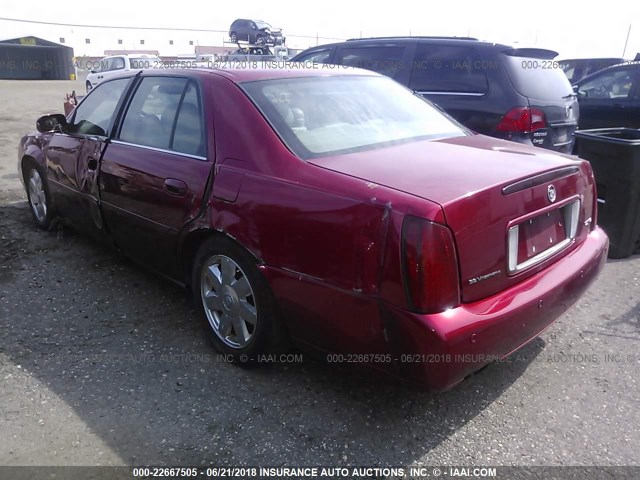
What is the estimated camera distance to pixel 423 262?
2.00m

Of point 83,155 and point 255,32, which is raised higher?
point 255,32

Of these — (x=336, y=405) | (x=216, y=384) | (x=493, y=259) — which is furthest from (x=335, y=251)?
(x=216, y=384)

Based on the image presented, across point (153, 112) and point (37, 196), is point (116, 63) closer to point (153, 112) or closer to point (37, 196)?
point (37, 196)

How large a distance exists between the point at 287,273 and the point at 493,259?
0.90m

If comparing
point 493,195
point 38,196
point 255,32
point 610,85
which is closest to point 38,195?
point 38,196

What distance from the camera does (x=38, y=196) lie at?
→ 16.3 ft

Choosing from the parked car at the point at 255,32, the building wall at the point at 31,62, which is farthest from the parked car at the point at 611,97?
the building wall at the point at 31,62

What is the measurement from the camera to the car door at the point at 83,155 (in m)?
3.84

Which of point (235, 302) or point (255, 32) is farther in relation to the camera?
point (255, 32)

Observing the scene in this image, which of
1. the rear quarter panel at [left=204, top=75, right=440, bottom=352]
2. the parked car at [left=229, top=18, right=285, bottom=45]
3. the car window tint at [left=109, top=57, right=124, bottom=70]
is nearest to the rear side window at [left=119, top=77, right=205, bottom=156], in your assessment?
the rear quarter panel at [left=204, top=75, right=440, bottom=352]

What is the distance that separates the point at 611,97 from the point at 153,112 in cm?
754

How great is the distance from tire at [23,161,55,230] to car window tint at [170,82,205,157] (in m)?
2.16

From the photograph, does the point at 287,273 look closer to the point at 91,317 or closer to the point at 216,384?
the point at 216,384

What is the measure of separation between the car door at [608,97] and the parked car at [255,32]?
14.1m
